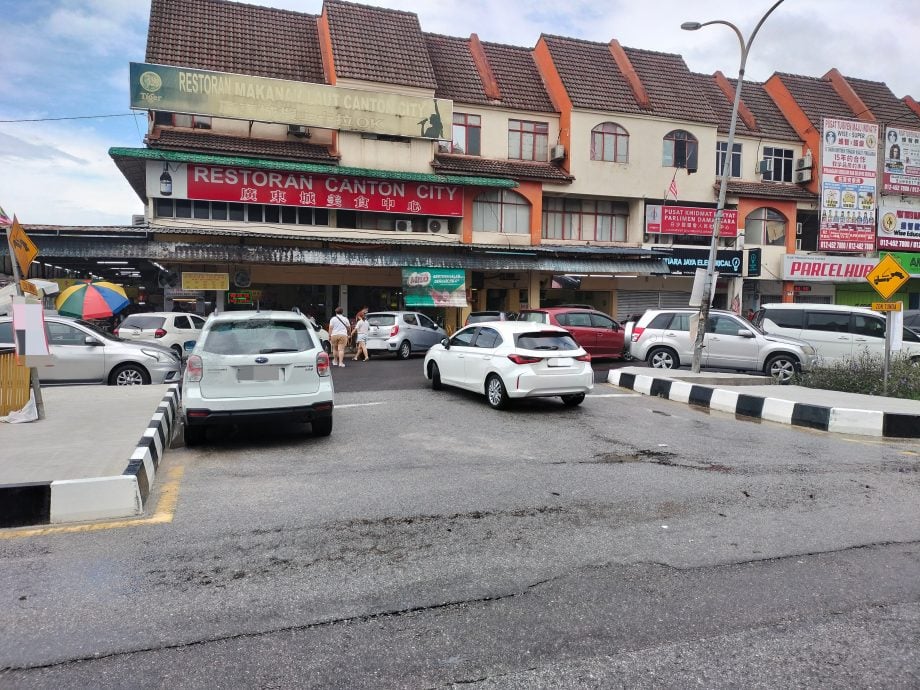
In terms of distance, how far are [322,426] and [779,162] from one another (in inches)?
1252

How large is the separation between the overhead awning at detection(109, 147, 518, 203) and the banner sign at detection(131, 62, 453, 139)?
163 cm

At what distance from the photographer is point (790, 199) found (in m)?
31.2

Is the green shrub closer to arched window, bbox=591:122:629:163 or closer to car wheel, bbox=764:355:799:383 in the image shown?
car wheel, bbox=764:355:799:383

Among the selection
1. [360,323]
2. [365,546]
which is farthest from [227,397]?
[360,323]

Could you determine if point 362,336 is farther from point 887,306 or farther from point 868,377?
point 887,306

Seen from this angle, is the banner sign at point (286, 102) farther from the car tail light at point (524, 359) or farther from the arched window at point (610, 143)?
the car tail light at point (524, 359)

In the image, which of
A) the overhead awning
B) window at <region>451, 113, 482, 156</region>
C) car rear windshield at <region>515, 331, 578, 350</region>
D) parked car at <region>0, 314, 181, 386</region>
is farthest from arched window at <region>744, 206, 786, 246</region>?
parked car at <region>0, 314, 181, 386</region>

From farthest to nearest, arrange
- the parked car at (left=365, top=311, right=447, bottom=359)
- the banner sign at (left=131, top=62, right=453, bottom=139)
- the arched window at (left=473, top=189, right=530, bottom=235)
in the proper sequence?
the arched window at (left=473, top=189, right=530, bottom=235) → the banner sign at (left=131, top=62, right=453, bottom=139) → the parked car at (left=365, top=311, right=447, bottom=359)

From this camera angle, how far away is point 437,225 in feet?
87.5

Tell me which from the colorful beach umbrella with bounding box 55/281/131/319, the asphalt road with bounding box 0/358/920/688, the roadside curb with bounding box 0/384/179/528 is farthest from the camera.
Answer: the colorful beach umbrella with bounding box 55/281/131/319

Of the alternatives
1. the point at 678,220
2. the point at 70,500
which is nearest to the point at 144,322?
the point at 70,500

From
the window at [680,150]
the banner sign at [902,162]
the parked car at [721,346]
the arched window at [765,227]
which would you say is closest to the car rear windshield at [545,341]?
the parked car at [721,346]

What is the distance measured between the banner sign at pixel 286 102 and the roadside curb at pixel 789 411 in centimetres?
1641

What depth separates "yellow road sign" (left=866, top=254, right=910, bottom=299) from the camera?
11.4 metres
